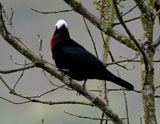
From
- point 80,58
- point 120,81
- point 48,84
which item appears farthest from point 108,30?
point 48,84

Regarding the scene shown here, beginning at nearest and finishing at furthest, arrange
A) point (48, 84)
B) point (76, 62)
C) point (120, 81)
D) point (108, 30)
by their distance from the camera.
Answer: point (108, 30)
point (120, 81)
point (76, 62)
point (48, 84)

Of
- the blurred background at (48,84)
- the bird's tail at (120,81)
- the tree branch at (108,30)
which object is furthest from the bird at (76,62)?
the blurred background at (48,84)

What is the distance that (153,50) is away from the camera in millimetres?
4465

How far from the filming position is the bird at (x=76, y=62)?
18.9 feet

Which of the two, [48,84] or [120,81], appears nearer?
[120,81]

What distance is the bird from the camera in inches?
226

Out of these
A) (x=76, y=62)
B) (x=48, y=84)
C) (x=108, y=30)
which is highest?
(x=48, y=84)

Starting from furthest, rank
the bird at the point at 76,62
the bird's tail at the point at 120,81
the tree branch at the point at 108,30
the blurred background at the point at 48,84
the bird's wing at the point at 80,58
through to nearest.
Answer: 1. the blurred background at the point at 48,84
2. the bird's wing at the point at 80,58
3. the bird at the point at 76,62
4. the bird's tail at the point at 120,81
5. the tree branch at the point at 108,30

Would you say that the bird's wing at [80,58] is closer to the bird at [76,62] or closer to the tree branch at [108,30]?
the bird at [76,62]

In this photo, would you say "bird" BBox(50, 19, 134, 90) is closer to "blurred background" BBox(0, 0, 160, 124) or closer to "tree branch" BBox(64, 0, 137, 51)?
"tree branch" BBox(64, 0, 137, 51)

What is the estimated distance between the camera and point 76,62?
5953 mm

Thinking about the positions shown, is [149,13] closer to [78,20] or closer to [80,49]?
[80,49]

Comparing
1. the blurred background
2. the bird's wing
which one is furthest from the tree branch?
the blurred background

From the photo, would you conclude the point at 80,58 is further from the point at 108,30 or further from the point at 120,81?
the point at 108,30
